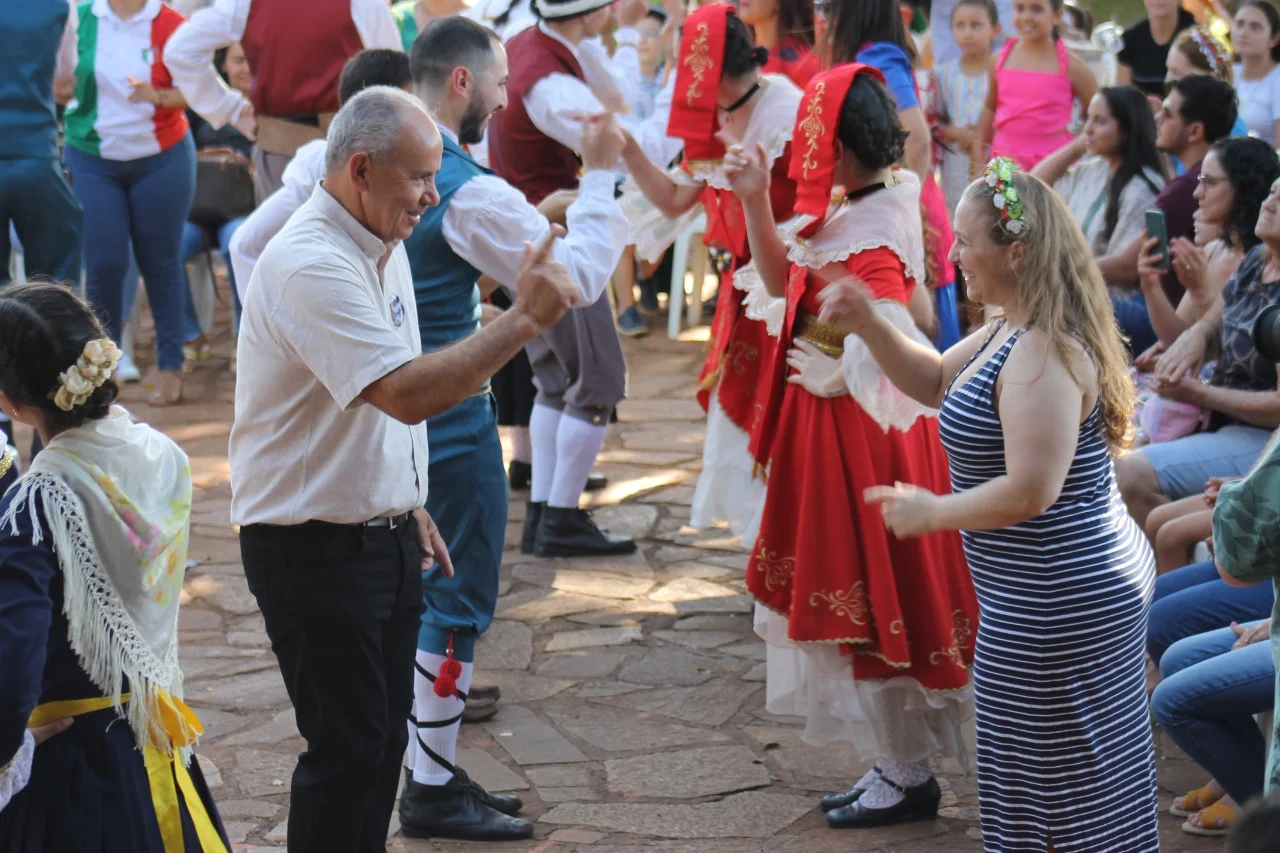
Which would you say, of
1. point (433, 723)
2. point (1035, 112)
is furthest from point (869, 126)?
point (1035, 112)

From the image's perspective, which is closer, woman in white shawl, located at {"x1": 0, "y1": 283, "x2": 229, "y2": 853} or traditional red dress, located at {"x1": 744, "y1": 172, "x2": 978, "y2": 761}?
woman in white shawl, located at {"x1": 0, "y1": 283, "x2": 229, "y2": 853}

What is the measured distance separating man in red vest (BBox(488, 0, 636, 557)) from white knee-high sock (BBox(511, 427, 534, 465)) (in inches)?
18.9

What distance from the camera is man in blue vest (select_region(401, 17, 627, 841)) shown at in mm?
3293

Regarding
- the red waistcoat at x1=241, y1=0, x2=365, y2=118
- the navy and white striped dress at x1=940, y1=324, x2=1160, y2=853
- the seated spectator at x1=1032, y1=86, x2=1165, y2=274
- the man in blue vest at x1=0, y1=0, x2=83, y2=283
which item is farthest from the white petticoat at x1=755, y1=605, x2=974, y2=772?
the man in blue vest at x1=0, y1=0, x2=83, y2=283

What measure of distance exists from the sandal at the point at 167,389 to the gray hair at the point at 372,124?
5582 mm

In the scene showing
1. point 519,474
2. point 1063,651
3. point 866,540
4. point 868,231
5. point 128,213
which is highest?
point 868,231

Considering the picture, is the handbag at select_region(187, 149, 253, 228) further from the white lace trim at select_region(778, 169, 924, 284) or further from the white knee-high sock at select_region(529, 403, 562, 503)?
the white lace trim at select_region(778, 169, 924, 284)

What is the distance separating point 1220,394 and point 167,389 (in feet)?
18.6

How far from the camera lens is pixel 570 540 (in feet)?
18.9

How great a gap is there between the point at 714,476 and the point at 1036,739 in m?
2.21

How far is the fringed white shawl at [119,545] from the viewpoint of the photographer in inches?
95.4

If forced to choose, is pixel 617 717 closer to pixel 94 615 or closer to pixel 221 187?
pixel 94 615

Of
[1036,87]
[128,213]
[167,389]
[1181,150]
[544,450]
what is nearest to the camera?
[1181,150]

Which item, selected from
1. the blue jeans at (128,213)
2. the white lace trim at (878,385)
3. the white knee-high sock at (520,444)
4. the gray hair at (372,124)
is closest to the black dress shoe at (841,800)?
the white lace trim at (878,385)
